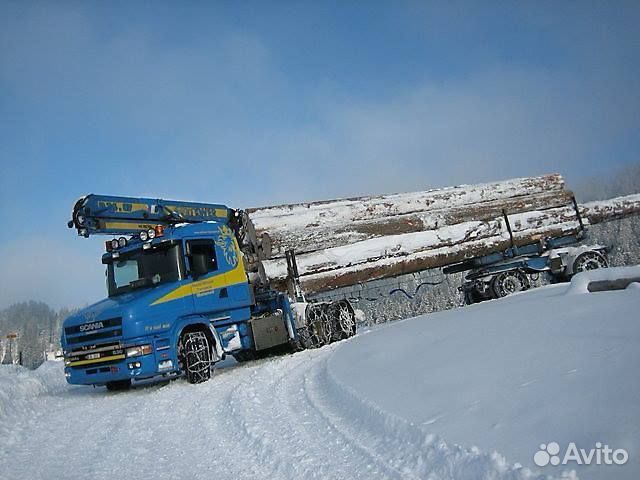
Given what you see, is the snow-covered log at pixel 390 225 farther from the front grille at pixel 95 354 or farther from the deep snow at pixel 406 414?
the deep snow at pixel 406 414

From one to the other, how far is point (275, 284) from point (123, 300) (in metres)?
3.57

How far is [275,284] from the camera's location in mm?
10641

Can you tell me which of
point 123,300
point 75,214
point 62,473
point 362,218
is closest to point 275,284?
point 362,218

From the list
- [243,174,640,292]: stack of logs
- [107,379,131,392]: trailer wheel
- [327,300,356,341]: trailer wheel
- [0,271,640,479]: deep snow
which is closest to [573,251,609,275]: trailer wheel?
[243,174,640,292]: stack of logs

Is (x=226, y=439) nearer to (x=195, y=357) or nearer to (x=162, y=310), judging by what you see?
(x=195, y=357)

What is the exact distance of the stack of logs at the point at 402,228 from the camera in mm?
10727

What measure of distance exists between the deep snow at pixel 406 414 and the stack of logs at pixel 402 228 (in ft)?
13.3

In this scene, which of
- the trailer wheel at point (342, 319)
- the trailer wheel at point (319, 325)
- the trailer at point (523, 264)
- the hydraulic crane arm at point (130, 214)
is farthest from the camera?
the trailer at point (523, 264)

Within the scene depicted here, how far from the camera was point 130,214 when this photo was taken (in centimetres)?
877

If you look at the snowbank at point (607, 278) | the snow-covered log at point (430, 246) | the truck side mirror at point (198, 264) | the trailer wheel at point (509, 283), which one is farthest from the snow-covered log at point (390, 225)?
the snowbank at point (607, 278)

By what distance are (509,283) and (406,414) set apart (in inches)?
373

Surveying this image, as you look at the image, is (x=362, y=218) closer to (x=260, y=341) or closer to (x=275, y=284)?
(x=275, y=284)

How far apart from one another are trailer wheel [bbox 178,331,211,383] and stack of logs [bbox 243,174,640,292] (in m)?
2.59

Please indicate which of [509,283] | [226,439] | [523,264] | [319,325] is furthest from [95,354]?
[523,264]
